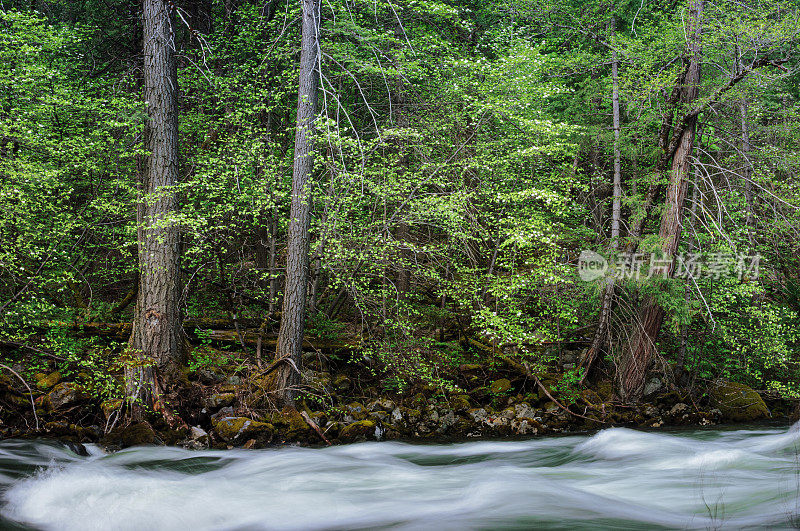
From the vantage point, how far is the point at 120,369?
8273 mm

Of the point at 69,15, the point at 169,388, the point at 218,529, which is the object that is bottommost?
the point at 218,529

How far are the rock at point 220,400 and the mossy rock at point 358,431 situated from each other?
5.86ft

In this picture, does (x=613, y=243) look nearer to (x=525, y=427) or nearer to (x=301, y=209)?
(x=525, y=427)

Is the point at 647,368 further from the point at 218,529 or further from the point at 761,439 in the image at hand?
the point at 218,529

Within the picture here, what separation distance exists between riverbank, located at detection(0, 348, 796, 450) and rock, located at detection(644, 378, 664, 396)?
0.02m

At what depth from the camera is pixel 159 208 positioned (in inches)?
327

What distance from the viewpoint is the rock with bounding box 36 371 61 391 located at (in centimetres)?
826

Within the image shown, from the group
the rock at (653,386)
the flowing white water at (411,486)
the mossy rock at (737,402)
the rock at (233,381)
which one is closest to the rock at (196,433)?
the flowing white water at (411,486)

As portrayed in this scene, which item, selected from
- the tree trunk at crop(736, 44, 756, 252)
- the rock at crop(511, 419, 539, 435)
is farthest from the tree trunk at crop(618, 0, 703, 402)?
the rock at crop(511, 419, 539, 435)

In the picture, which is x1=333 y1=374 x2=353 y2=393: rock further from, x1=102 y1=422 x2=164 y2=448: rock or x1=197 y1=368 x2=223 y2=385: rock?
x1=102 y1=422 x2=164 y2=448: rock

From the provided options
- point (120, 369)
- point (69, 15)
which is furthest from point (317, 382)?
point (69, 15)

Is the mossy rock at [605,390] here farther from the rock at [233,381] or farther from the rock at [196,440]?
the rock at [196,440]

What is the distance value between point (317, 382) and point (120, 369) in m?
2.98

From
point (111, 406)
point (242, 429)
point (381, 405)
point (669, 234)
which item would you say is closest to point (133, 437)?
point (111, 406)
